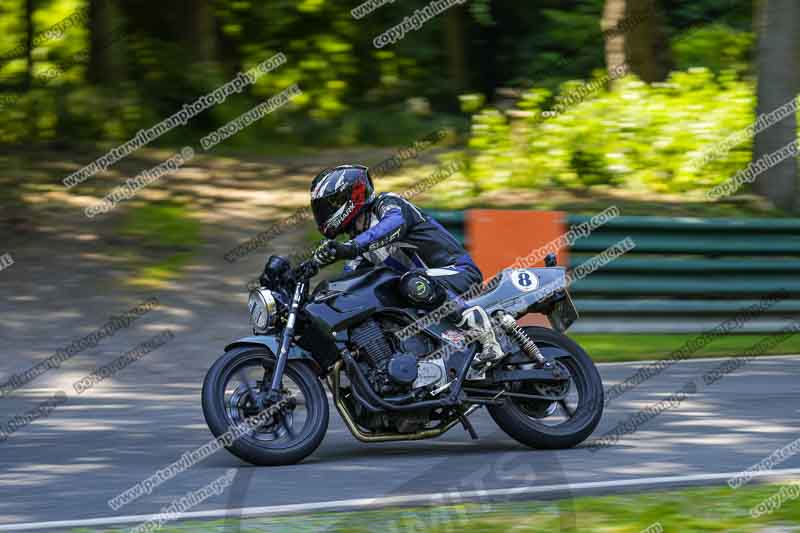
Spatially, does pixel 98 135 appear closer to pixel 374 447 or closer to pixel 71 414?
pixel 71 414

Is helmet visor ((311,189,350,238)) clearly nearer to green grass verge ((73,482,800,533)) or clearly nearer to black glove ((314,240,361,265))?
black glove ((314,240,361,265))

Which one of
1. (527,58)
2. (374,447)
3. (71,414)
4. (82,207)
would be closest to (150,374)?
(71,414)

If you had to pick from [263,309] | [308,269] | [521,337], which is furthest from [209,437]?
[521,337]

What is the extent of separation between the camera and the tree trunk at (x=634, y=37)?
18.4 meters

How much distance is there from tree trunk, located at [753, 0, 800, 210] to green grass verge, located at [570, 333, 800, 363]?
2703 millimetres

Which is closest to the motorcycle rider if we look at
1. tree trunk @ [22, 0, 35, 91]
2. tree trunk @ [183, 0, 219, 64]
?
tree trunk @ [183, 0, 219, 64]

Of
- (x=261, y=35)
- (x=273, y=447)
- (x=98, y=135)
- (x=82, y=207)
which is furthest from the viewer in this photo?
(x=261, y=35)

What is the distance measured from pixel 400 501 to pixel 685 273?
731cm

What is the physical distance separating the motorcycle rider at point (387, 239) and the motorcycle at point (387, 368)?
117 millimetres

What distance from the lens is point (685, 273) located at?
42.9 feet

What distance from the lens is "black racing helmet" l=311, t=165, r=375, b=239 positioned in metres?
7.66

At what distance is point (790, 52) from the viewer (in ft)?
48.1

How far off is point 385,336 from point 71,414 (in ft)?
9.34

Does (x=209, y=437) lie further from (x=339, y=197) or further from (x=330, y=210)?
(x=339, y=197)
